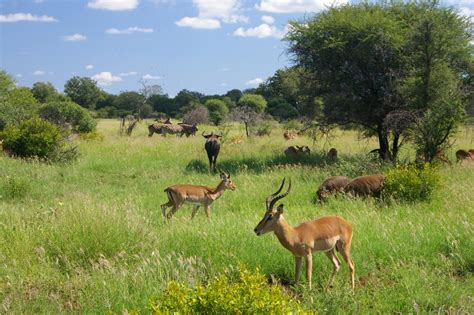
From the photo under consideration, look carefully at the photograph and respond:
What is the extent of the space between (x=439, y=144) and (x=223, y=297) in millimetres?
12506

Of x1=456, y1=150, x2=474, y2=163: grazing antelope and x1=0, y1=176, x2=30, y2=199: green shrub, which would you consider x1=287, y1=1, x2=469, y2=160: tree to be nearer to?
x1=456, y1=150, x2=474, y2=163: grazing antelope

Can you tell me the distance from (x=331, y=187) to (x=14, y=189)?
7711 mm

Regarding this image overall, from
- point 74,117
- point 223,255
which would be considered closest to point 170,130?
point 74,117

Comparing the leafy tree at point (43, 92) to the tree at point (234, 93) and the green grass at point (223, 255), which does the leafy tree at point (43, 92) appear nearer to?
the tree at point (234, 93)

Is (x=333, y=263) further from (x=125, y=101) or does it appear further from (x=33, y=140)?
(x=125, y=101)

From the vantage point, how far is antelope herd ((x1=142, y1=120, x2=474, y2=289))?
6.31 metres

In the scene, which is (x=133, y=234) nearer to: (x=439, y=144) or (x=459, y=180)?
(x=459, y=180)

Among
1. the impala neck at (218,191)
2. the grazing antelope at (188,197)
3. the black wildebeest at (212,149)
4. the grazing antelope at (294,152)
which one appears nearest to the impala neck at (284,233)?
the grazing antelope at (188,197)

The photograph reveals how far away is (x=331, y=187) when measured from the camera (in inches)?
463

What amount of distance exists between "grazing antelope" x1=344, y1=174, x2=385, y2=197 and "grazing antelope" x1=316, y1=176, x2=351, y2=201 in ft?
0.65

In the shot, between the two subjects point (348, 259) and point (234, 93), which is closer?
point (348, 259)

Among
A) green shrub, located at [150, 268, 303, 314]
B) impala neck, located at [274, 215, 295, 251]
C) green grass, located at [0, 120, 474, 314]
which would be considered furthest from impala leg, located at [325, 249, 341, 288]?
green shrub, located at [150, 268, 303, 314]

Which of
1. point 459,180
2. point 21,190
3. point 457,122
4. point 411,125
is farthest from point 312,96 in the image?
point 21,190

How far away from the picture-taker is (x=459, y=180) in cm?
1253
